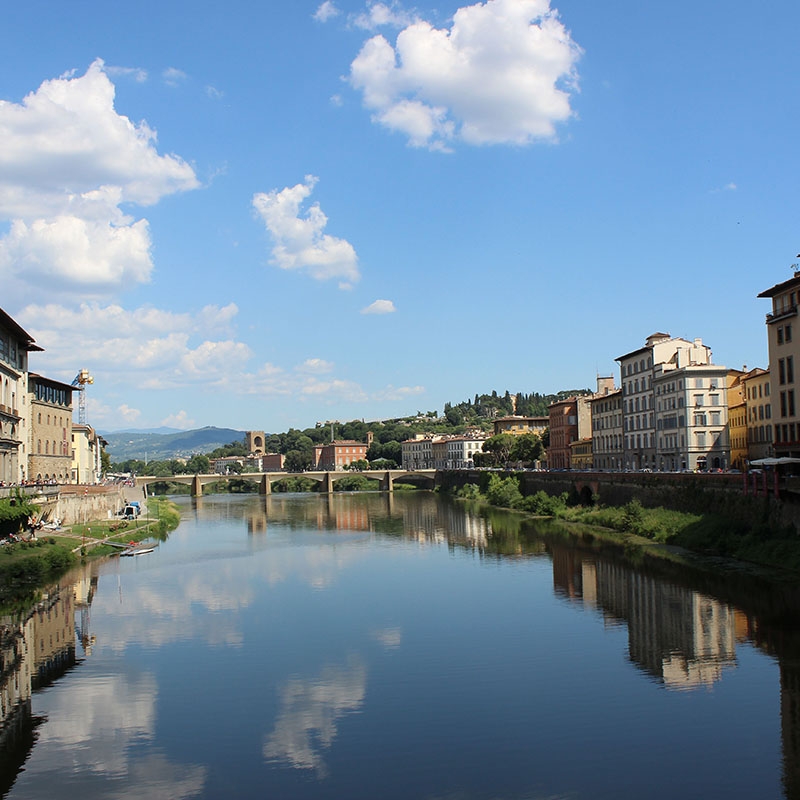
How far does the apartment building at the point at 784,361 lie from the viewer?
140 ft

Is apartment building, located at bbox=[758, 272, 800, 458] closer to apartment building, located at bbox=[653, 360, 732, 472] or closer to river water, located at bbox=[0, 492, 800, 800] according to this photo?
river water, located at bbox=[0, 492, 800, 800]

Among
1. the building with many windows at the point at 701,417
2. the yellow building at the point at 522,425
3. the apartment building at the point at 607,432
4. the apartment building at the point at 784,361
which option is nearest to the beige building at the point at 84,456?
the apartment building at the point at 607,432

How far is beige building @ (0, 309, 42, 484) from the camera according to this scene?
46000 mm

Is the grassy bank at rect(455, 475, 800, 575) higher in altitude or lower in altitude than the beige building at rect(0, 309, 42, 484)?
lower

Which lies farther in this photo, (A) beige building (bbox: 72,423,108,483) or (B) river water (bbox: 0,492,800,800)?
(A) beige building (bbox: 72,423,108,483)

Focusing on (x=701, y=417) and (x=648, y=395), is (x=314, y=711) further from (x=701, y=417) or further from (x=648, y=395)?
(x=648, y=395)

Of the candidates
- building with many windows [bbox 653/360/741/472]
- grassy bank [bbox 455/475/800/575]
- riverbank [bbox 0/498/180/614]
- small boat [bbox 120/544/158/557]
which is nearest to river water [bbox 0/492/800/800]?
riverbank [bbox 0/498/180/614]

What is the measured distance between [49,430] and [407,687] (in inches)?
1948

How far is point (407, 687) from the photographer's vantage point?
66.2 feet

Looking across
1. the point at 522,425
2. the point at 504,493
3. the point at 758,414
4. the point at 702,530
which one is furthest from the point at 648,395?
the point at 522,425

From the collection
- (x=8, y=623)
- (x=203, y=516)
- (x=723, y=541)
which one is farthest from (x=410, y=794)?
(x=203, y=516)

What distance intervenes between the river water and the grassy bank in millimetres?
3286

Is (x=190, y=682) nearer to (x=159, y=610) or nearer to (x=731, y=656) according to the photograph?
(x=159, y=610)

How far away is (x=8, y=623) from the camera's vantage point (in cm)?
2775
